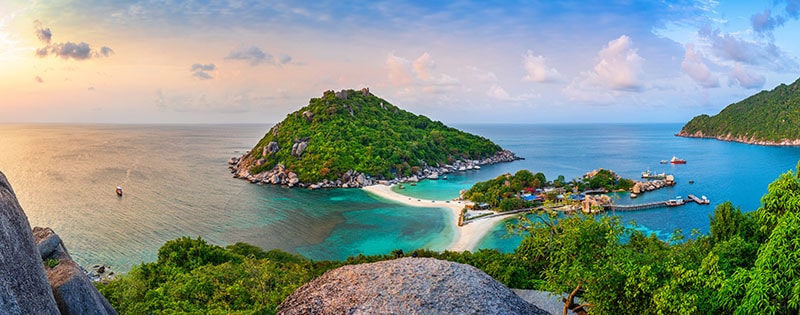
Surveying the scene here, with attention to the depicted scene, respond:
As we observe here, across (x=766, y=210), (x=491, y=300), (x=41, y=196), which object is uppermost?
(x=766, y=210)

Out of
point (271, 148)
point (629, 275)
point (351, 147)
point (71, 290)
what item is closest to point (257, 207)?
point (271, 148)

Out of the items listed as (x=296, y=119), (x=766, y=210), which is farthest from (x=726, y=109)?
(x=766, y=210)

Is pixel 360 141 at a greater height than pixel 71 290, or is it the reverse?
pixel 360 141

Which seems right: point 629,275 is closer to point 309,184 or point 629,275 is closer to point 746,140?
point 309,184

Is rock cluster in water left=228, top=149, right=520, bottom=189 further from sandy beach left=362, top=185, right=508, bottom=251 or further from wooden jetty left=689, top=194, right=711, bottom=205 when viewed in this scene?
wooden jetty left=689, top=194, right=711, bottom=205

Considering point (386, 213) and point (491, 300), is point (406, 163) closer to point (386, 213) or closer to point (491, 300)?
point (386, 213)

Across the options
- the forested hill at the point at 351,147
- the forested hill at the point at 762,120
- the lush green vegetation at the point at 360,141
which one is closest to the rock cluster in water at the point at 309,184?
the forested hill at the point at 351,147

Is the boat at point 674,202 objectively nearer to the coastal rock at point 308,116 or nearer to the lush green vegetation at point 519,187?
the lush green vegetation at point 519,187
